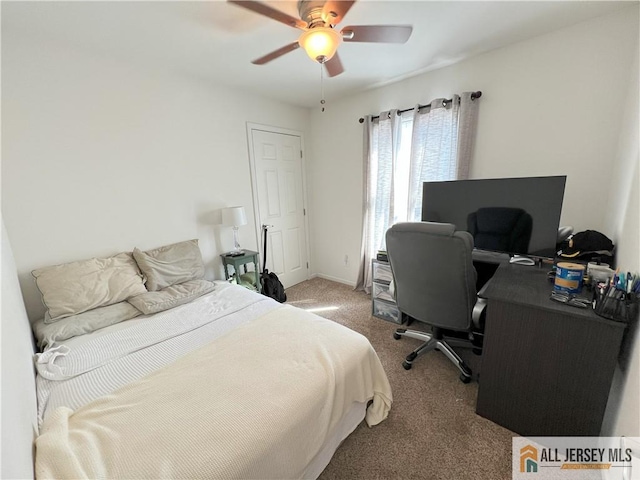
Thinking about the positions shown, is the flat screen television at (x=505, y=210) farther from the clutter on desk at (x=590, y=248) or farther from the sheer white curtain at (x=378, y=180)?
the sheer white curtain at (x=378, y=180)

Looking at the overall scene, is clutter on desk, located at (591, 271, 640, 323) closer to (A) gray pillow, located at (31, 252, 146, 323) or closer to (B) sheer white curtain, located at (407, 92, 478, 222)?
(B) sheer white curtain, located at (407, 92, 478, 222)

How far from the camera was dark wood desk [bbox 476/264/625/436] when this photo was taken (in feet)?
3.84

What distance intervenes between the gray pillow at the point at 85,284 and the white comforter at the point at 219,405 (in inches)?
14.2

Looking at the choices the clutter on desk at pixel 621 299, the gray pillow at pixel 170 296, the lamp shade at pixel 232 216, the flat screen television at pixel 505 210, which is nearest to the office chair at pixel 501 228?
the flat screen television at pixel 505 210

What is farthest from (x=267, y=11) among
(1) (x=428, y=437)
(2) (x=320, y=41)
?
(1) (x=428, y=437)

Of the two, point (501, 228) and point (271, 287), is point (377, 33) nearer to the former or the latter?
point (501, 228)

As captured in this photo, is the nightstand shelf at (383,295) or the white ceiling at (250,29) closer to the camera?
the white ceiling at (250,29)

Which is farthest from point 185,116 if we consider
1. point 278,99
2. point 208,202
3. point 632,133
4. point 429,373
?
point 632,133

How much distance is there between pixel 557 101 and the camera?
1989 mm

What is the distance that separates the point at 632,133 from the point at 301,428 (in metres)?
2.40

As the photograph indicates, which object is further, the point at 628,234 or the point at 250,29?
the point at 250,29

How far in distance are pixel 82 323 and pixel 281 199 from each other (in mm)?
2349

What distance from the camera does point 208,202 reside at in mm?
2756

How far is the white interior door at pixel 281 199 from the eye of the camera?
10.4 feet
